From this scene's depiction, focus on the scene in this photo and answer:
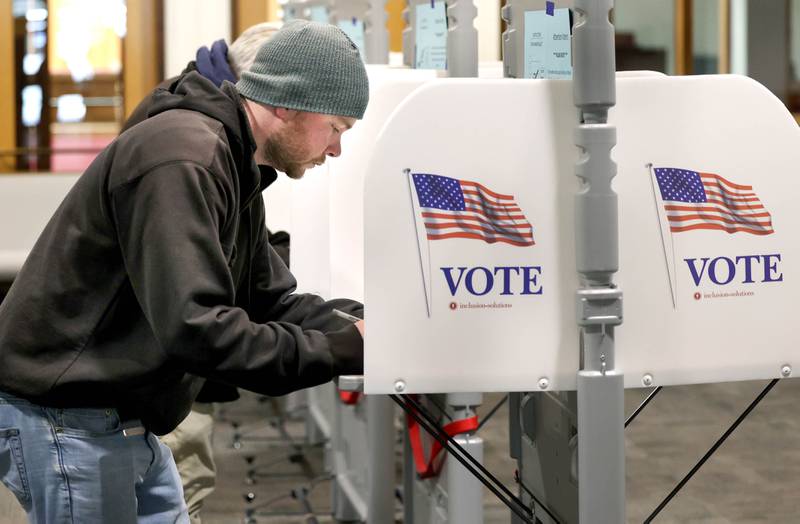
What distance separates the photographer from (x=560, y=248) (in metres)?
1.66

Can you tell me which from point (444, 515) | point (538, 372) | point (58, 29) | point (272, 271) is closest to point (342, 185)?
point (272, 271)

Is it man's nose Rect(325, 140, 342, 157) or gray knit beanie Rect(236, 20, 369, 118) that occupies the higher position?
gray knit beanie Rect(236, 20, 369, 118)

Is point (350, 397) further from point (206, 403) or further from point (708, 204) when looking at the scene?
point (708, 204)

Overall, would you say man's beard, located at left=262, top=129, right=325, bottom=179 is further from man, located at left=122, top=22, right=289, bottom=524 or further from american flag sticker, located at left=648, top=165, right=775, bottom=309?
man, located at left=122, top=22, right=289, bottom=524

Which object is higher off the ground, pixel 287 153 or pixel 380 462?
pixel 287 153

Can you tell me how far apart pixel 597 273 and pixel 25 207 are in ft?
15.4

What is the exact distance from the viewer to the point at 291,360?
1.47 meters

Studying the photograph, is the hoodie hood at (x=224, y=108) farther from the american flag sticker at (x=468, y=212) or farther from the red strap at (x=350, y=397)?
the red strap at (x=350, y=397)

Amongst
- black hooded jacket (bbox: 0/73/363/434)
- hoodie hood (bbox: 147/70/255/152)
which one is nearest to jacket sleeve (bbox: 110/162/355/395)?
black hooded jacket (bbox: 0/73/363/434)

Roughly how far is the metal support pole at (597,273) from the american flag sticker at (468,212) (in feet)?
0.30

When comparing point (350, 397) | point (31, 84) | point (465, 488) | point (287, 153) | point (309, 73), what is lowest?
point (350, 397)

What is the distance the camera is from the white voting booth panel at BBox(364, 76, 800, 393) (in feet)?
5.30

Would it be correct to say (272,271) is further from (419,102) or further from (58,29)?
(58,29)

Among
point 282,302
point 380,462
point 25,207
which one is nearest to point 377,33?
point 380,462
